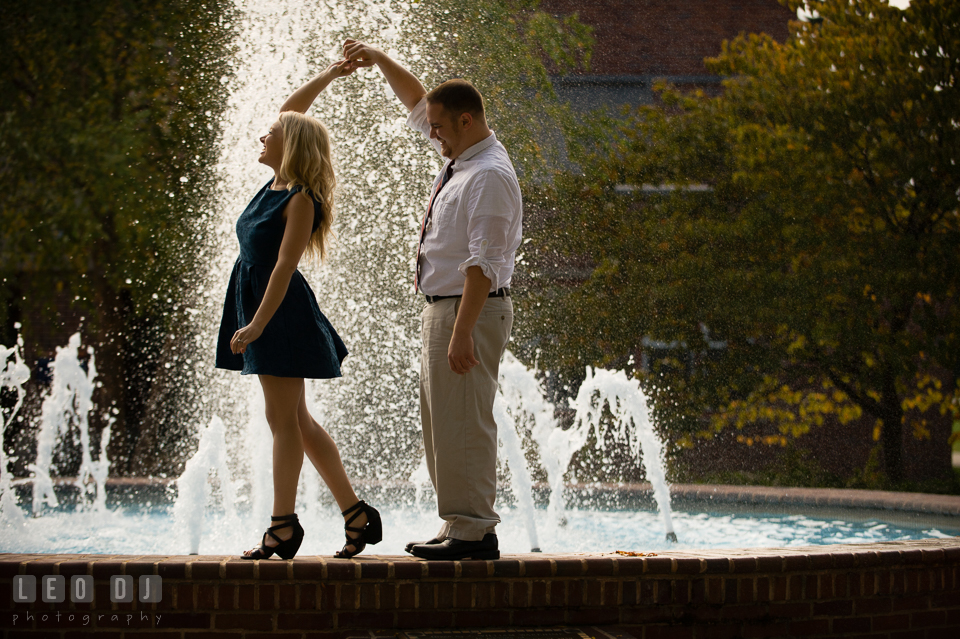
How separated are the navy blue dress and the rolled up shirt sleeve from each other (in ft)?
1.82

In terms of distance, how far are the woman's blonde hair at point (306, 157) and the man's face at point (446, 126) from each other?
0.37 metres

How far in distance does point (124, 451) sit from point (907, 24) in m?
11.6

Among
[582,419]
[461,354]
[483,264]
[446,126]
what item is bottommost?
[582,419]

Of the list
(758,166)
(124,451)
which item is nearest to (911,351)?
(758,166)

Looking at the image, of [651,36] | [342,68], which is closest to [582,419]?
[651,36]

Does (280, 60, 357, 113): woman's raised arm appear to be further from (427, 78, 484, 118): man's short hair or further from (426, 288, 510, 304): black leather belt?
(426, 288, 510, 304): black leather belt

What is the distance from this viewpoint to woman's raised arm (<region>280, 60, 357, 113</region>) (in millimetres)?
3285

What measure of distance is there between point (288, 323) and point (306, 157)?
1.83ft

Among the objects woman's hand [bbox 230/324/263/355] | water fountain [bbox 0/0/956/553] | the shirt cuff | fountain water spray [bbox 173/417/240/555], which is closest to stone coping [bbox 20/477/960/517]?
water fountain [bbox 0/0/956/553]

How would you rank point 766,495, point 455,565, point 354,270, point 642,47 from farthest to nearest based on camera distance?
point 642,47, point 354,270, point 766,495, point 455,565

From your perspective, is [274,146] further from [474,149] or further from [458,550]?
[458,550]

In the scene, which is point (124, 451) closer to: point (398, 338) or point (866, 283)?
point (398, 338)

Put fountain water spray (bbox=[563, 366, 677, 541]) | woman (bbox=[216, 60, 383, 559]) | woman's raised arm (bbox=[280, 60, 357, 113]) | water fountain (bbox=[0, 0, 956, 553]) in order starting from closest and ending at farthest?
woman (bbox=[216, 60, 383, 559]), woman's raised arm (bbox=[280, 60, 357, 113]), water fountain (bbox=[0, 0, 956, 553]), fountain water spray (bbox=[563, 366, 677, 541])

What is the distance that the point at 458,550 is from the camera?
9.25ft
